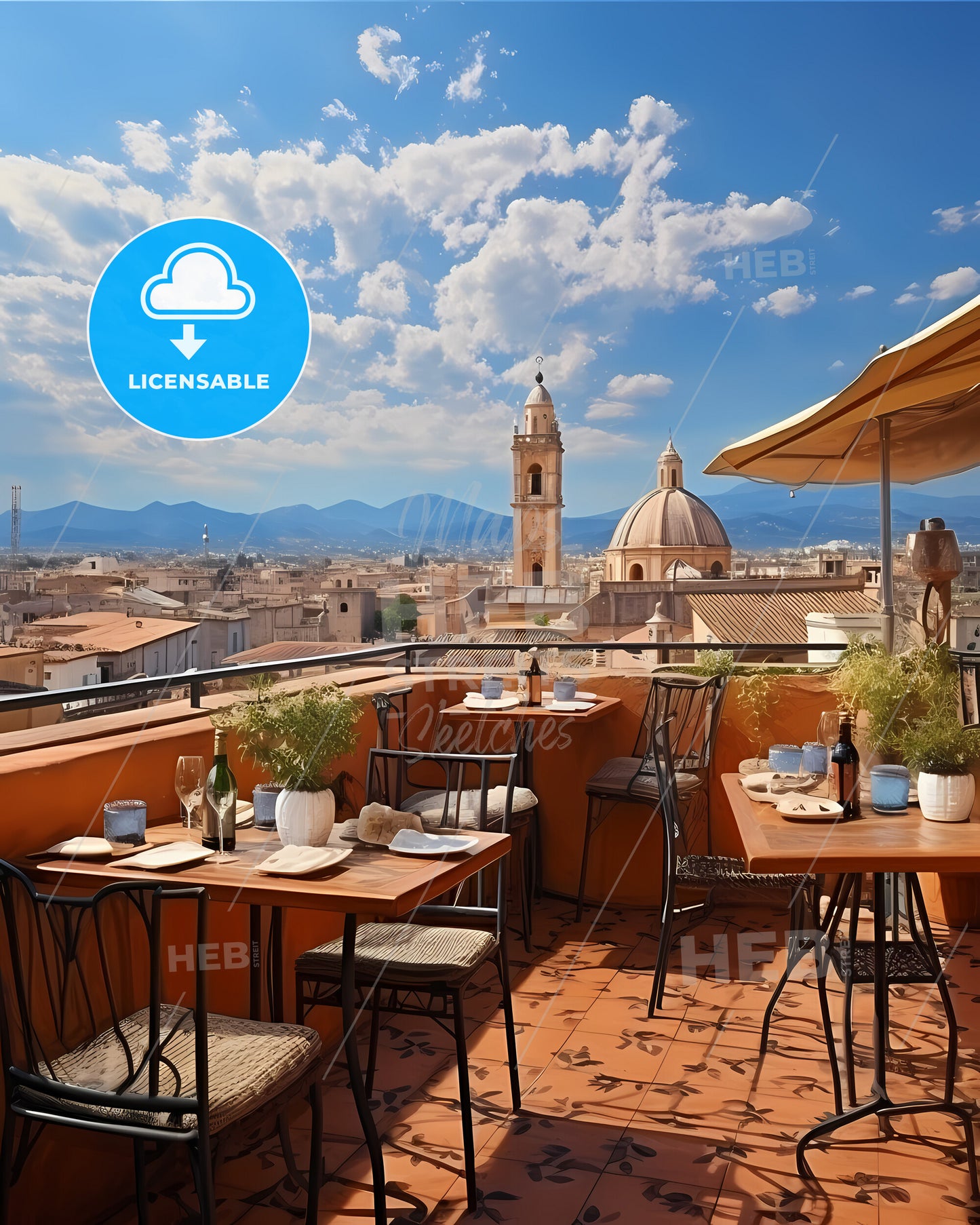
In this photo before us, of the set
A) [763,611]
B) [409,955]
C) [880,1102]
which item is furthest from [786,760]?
[763,611]

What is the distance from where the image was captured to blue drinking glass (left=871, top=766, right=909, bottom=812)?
202 centimetres

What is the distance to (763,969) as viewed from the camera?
3.13m

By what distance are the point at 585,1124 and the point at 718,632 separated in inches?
1203

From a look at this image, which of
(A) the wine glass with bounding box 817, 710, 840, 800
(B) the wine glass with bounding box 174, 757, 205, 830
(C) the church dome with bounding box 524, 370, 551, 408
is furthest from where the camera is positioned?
(C) the church dome with bounding box 524, 370, 551, 408

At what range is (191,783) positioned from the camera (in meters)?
1.89

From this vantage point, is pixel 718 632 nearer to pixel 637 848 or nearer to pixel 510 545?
pixel 510 545

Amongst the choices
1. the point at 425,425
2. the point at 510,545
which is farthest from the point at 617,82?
the point at 425,425

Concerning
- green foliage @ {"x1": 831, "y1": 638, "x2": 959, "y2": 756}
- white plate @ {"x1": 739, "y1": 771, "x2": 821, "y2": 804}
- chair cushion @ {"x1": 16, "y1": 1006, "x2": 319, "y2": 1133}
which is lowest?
chair cushion @ {"x1": 16, "y1": 1006, "x2": 319, "y2": 1133}

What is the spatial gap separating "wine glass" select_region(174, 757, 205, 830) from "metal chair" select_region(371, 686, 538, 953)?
1.97ft

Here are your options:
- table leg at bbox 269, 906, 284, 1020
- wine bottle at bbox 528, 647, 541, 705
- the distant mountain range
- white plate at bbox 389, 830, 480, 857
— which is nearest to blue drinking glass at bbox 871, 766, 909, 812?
white plate at bbox 389, 830, 480, 857

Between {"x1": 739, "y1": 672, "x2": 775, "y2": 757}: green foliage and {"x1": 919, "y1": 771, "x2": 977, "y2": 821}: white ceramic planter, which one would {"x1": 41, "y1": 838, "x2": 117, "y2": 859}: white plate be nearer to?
{"x1": 919, "y1": 771, "x2": 977, "y2": 821}: white ceramic planter

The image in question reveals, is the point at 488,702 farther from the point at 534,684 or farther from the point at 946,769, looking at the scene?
the point at 946,769

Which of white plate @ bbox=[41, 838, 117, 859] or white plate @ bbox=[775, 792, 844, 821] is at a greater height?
white plate @ bbox=[775, 792, 844, 821]

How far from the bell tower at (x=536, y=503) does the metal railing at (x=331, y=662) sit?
44395 mm
